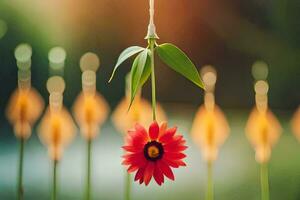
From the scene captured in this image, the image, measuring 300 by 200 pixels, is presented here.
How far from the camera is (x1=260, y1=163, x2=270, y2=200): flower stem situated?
1.25 meters

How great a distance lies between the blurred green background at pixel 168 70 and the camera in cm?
125

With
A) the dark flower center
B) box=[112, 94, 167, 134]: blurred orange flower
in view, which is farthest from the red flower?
box=[112, 94, 167, 134]: blurred orange flower

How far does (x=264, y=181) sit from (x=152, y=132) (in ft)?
1.77

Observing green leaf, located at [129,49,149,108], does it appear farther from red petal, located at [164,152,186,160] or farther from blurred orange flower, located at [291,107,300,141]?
blurred orange flower, located at [291,107,300,141]

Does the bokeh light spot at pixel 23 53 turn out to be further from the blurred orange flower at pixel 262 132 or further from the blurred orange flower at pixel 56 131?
the blurred orange flower at pixel 262 132

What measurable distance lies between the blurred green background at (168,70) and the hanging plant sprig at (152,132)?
1.45 feet

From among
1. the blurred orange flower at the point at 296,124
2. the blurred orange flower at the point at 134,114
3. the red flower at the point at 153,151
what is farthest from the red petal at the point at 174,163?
the blurred orange flower at the point at 296,124

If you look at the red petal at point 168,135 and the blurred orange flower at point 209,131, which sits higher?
the blurred orange flower at point 209,131

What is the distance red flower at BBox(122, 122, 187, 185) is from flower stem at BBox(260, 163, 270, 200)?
0.48 metres

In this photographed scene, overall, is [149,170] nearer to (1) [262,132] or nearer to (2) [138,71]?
(2) [138,71]

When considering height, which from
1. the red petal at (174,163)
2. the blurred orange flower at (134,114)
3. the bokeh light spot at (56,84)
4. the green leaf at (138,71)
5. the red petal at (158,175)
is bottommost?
the red petal at (158,175)

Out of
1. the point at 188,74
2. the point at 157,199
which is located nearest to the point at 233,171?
the point at 157,199

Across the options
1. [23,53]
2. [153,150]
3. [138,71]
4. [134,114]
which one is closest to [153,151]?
[153,150]

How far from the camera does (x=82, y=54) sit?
4.12 feet
